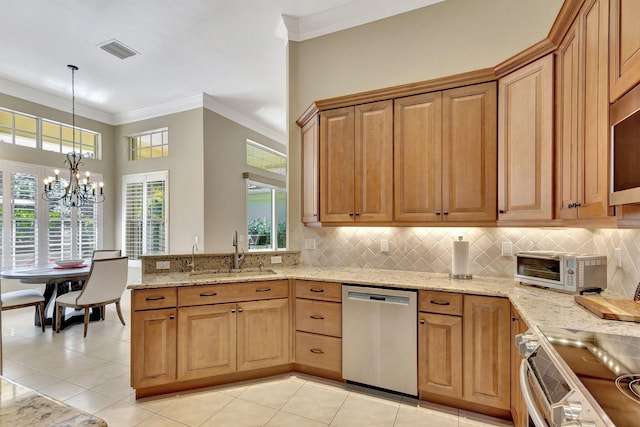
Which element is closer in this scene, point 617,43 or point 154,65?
point 617,43

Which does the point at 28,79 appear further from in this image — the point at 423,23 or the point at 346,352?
the point at 346,352

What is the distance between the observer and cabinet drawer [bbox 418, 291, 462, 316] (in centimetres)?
222

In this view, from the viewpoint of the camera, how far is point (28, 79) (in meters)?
4.62

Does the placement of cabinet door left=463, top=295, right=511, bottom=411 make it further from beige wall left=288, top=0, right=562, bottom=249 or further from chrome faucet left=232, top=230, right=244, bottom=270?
chrome faucet left=232, top=230, right=244, bottom=270

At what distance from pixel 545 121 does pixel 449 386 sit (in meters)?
1.95

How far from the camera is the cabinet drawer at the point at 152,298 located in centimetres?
238

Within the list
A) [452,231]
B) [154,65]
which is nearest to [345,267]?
[452,231]

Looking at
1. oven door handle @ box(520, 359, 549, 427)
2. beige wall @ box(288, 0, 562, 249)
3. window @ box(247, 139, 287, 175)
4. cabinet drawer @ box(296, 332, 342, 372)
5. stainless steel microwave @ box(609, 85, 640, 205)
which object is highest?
beige wall @ box(288, 0, 562, 249)

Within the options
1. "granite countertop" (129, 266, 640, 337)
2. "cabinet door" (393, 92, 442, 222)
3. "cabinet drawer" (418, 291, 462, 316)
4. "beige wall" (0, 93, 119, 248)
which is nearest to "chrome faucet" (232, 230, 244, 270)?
"granite countertop" (129, 266, 640, 337)

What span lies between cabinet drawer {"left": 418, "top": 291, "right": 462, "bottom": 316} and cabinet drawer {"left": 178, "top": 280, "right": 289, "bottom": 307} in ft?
3.75

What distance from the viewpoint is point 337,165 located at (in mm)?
3008

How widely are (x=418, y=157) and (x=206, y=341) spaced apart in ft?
7.61

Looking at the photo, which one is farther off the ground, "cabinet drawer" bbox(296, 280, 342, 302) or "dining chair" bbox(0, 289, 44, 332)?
"cabinet drawer" bbox(296, 280, 342, 302)

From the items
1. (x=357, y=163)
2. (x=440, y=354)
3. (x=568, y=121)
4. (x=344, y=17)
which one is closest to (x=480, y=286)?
(x=440, y=354)
